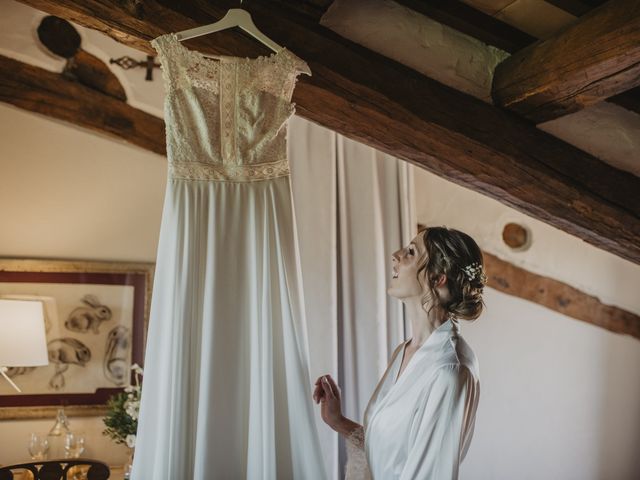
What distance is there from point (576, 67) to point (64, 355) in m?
2.42

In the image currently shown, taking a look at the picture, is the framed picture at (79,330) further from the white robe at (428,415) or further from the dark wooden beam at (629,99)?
the dark wooden beam at (629,99)

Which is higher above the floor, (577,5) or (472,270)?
(577,5)

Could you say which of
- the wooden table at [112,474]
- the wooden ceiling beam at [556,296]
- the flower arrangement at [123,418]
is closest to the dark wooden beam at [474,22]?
the wooden ceiling beam at [556,296]

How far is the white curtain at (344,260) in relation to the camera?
2584 millimetres

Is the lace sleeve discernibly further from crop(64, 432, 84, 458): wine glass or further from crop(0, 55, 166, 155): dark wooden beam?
crop(0, 55, 166, 155): dark wooden beam

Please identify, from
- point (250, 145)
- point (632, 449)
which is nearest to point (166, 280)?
point (250, 145)

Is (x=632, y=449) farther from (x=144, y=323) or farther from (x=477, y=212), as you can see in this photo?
(x=144, y=323)

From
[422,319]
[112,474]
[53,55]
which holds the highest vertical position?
[53,55]

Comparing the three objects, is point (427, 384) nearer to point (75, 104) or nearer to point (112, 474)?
point (112, 474)

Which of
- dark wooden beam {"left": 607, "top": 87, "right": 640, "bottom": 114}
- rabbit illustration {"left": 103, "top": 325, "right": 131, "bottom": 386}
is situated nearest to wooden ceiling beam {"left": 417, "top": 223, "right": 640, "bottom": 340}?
dark wooden beam {"left": 607, "top": 87, "right": 640, "bottom": 114}

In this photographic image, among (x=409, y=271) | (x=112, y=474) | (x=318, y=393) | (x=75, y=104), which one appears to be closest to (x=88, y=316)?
(x=112, y=474)

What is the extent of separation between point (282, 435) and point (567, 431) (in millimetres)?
2292

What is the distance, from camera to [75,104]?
2992 mm

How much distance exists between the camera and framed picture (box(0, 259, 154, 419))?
281 cm
